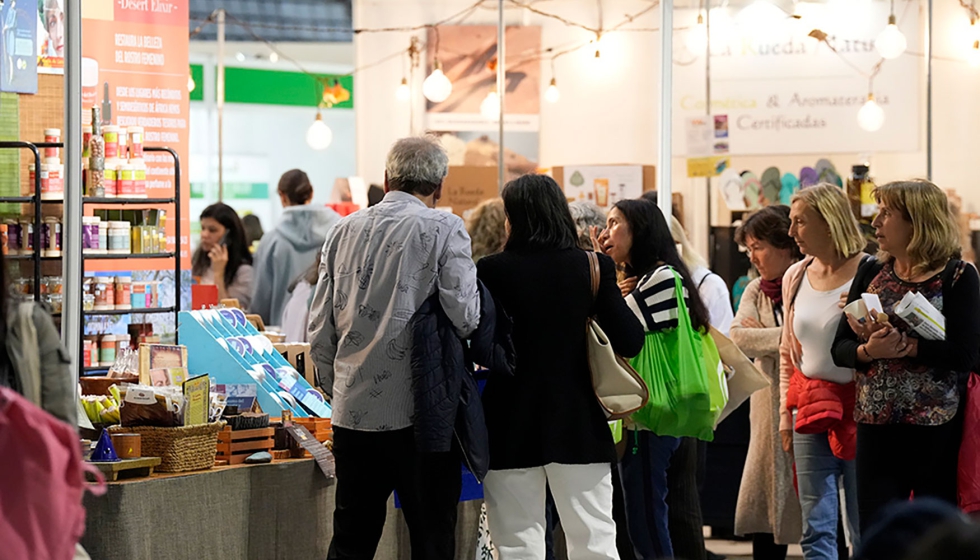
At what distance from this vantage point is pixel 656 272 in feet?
14.4

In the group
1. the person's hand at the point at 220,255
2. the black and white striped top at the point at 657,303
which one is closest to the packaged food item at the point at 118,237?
the person's hand at the point at 220,255

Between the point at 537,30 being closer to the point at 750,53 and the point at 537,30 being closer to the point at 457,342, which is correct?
the point at 750,53

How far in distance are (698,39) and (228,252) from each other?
4289mm

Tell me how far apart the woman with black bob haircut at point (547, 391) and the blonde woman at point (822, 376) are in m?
0.83

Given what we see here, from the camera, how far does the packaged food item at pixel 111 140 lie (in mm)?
5707

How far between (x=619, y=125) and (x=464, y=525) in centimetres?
594

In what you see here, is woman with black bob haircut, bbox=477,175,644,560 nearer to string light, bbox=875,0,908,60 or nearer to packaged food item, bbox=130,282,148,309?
packaged food item, bbox=130,282,148,309

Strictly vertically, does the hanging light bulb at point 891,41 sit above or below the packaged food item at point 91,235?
above

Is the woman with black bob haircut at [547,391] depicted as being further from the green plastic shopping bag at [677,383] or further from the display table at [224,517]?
the display table at [224,517]

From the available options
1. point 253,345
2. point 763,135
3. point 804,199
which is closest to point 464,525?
point 253,345

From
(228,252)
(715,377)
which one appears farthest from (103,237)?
(715,377)

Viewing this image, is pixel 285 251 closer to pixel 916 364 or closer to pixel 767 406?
pixel 767 406

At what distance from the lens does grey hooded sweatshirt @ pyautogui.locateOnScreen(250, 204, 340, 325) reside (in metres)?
7.46

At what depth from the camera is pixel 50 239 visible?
18.5 feet
